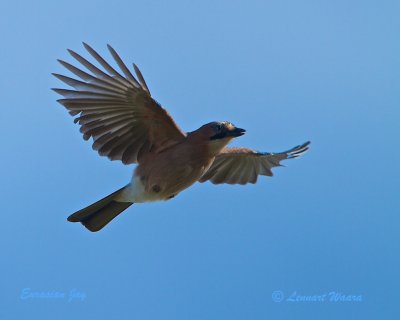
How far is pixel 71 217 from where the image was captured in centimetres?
1223

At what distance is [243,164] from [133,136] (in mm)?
2306

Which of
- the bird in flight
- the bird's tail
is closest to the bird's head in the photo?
the bird in flight

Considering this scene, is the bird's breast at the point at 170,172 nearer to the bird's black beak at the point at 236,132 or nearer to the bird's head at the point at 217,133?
the bird's head at the point at 217,133

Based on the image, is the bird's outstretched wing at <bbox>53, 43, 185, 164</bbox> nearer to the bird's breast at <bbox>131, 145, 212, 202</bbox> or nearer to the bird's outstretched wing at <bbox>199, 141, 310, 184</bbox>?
the bird's breast at <bbox>131, 145, 212, 202</bbox>

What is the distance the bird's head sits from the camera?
38.1 feet

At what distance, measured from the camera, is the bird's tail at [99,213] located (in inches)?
478

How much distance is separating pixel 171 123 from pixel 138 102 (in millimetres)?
508

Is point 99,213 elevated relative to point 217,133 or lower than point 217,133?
lower

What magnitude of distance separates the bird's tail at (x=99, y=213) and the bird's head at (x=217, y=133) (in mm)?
1474

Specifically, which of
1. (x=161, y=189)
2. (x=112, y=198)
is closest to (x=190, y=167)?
(x=161, y=189)

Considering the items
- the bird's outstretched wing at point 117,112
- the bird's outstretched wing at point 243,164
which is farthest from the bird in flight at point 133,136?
the bird's outstretched wing at point 243,164

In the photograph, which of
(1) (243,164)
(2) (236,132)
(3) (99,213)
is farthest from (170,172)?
(1) (243,164)

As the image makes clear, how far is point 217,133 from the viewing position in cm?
1163

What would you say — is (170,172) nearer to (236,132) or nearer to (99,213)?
(236,132)
